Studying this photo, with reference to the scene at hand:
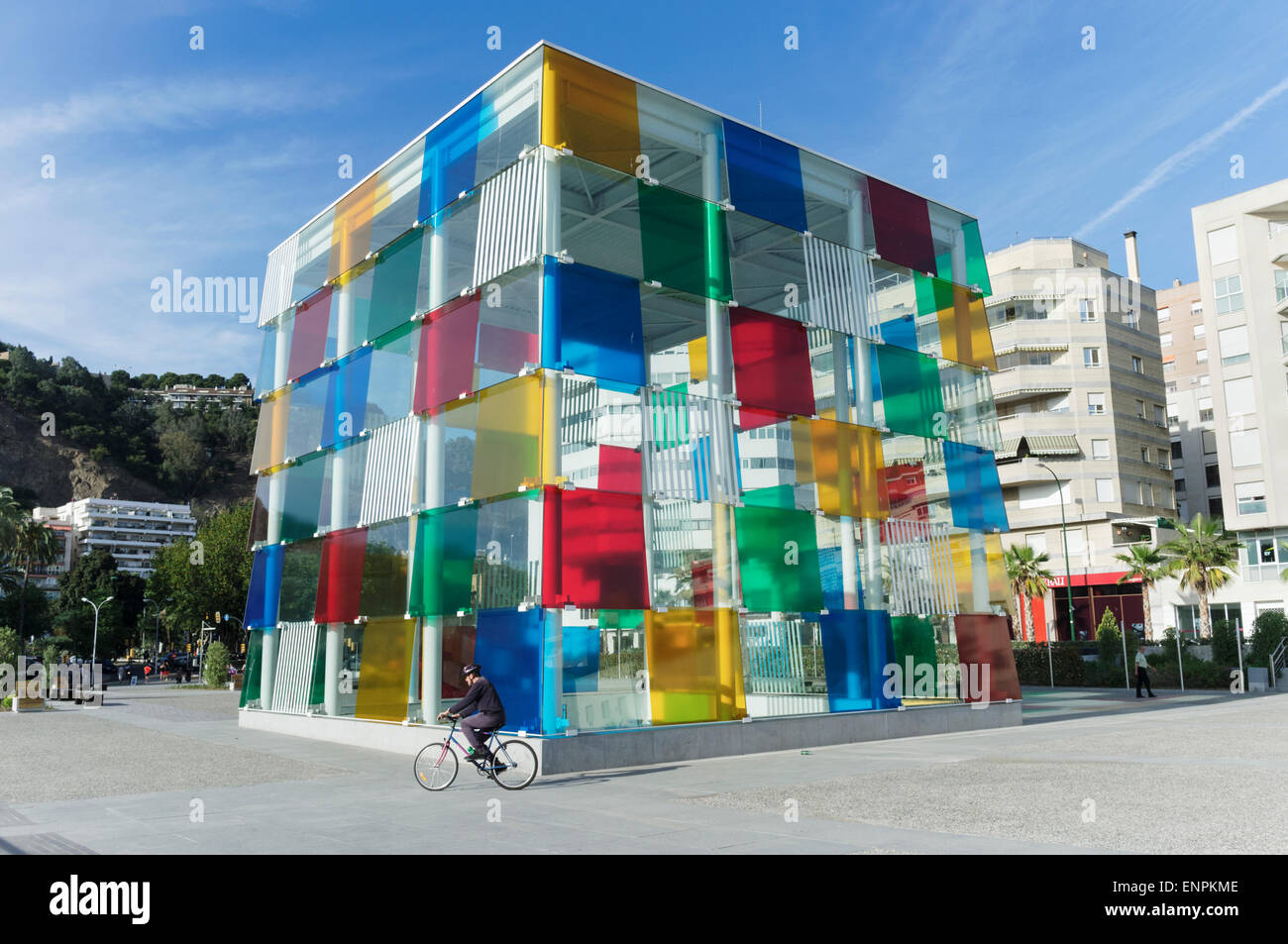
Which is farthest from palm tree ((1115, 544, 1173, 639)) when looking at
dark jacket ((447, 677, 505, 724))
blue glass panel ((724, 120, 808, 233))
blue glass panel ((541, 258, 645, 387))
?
dark jacket ((447, 677, 505, 724))

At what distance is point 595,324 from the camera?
17.2 meters

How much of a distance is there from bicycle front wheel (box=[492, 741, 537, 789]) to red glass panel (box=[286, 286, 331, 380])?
13549mm

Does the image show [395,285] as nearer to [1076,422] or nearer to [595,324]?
[595,324]

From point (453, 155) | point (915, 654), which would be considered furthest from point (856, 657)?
point (453, 155)

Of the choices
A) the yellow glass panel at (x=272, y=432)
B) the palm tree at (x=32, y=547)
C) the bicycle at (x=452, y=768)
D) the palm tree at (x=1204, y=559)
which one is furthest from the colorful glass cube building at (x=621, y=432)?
the palm tree at (x=32, y=547)

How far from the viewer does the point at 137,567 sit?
589 ft

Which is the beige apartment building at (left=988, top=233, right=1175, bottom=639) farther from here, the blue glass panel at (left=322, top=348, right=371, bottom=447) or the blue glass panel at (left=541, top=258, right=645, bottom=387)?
the blue glass panel at (left=541, top=258, right=645, bottom=387)

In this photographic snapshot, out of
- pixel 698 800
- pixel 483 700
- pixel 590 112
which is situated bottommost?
pixel 698 800

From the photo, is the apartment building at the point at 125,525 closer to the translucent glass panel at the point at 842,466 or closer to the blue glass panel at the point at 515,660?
the translucent glass panel at the point at 842,466

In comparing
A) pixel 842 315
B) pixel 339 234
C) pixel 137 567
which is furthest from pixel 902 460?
pixel 137 567

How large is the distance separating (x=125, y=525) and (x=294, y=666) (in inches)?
6746

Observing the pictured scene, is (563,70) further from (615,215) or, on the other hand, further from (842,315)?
(842,315)

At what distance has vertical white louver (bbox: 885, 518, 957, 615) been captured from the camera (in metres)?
21.7
